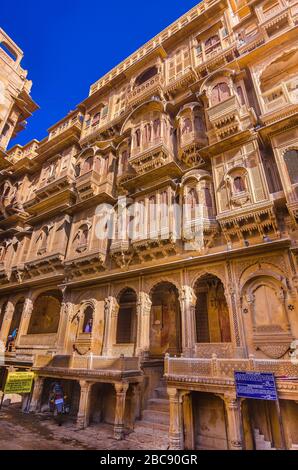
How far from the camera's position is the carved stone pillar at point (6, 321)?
1900cm

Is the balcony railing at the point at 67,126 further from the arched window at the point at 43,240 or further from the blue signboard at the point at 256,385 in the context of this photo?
the blue signboard at the point at 256,385

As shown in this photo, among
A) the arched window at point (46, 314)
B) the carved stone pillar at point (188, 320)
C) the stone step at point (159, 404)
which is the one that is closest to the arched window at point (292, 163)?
the carved stone pillar at point (188, 320)

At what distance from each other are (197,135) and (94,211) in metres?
8.32

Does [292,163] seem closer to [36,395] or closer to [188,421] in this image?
[188,421]

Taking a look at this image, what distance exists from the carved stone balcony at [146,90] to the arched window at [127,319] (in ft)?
48.4

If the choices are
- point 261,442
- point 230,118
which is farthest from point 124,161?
point 261,442

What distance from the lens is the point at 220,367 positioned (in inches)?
313

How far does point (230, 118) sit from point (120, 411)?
14.1m

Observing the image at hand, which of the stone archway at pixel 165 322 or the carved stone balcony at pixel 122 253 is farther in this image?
the stone archway at pixel 165 322

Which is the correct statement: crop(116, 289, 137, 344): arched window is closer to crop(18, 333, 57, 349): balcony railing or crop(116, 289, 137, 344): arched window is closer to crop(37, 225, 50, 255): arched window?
crop(18, 333, 57, 349): balcony railing

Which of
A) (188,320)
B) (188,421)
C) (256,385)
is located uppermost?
(188,320)

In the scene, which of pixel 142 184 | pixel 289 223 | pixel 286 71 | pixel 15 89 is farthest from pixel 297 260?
pixel 15 89

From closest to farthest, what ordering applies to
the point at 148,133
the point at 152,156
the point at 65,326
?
the point at 152,156, the point at 65,326, the point at 148,133
